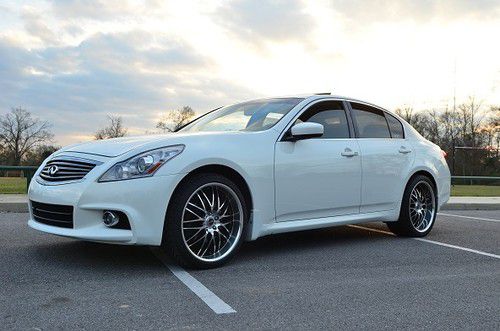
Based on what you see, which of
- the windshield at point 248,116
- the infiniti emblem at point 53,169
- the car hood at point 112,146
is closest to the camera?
the car hood at point 112,146

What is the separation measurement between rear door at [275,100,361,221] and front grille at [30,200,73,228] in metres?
1.83

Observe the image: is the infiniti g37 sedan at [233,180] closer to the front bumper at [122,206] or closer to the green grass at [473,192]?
the front bumper at [122,206]

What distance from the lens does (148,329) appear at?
2959 millimetres

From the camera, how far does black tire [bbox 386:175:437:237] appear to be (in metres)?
6.26

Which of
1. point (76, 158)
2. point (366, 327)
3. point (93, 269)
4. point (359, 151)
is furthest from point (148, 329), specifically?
point (359, 151)

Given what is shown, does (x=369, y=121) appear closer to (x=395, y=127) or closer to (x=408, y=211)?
(x=395, y=127)

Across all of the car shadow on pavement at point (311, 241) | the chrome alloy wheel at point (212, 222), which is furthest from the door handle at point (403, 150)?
→ the chrome alloy wheel at point (212, 222)

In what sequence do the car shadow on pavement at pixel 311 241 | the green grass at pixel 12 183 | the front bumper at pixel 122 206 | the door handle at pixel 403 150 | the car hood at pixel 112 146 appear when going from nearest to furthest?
the front bumper at pixel 122 206
the car hood at pixel 112 146
the car shadow on pavement at pixel 311 241
the door handle at pixel 403 150
the green grass at pixel 12 183

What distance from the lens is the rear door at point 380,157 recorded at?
5.75 metres

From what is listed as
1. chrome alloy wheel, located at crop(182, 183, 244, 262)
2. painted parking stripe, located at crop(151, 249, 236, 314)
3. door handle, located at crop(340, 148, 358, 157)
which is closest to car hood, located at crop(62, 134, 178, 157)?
chrome alloy wheel, located at crop(182, 183, 244, 262)

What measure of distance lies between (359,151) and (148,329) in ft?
11.1

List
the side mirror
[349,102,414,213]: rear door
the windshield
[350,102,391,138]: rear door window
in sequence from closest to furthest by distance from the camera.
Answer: the side mirror < the windshield < [349,102,414,213]: rear door < [350,102,391,138]: rear door window

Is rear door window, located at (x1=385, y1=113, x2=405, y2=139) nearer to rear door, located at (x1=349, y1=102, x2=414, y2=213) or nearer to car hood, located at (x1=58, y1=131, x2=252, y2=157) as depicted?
rear door, located at (x1=349, y1=102, x2=414, y2=213)

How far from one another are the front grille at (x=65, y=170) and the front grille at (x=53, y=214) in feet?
0.75
